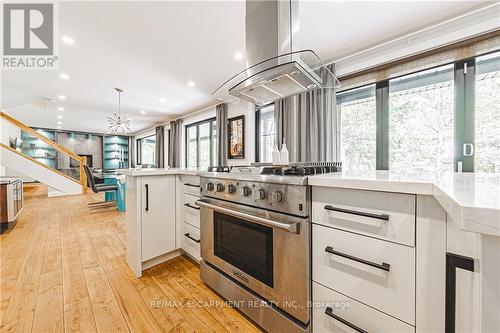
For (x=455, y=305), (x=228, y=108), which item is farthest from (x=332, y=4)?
(x=228, y=108)

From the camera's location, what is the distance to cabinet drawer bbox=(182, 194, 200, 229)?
202 cm

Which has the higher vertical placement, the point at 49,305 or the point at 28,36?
the point at 28,36

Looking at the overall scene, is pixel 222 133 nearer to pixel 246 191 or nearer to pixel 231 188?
pixel 231 188

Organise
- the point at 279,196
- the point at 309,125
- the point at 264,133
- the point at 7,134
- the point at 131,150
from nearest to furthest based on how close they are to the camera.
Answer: the point at 279,196
the point at 309,125
the point at 264,133
the point at 7,134
the point at 131,150

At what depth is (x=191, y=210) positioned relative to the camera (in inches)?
82.3

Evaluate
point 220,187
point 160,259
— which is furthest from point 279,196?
point 160,259

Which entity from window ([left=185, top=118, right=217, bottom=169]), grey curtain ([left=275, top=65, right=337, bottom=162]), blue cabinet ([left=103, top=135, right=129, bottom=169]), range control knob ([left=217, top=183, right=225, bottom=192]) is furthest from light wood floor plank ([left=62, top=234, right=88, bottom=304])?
blue cabinet ([left=103, top=135, right=129, bottom=169])

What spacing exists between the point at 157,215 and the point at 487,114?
317 cm

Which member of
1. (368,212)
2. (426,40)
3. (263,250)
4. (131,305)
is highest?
(426,40)

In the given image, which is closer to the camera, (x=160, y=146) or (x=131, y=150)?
(x=160, y=146)

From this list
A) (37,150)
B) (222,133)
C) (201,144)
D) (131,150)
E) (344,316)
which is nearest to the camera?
(344,316)

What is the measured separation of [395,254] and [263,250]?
2.35 feet

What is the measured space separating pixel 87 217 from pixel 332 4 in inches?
198

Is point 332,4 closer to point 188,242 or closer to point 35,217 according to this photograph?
point 188,242
